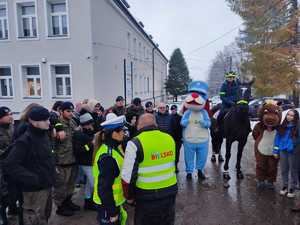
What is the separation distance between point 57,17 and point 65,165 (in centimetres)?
1104

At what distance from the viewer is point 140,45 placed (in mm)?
25359

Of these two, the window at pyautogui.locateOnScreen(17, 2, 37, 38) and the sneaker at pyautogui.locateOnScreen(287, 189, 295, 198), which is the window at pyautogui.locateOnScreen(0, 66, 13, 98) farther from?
the sneaker at pyautogui.locateOnScreen(287, 189, 295, 198)

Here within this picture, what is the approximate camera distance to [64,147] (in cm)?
420

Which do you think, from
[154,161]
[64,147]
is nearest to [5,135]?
[64,147]

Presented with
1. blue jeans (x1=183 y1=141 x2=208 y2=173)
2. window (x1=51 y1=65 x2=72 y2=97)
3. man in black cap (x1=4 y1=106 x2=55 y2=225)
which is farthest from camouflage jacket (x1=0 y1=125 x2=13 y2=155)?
window (x1=51 y1=65 x2=72 y2=97)

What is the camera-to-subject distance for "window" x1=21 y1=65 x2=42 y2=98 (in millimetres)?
13570

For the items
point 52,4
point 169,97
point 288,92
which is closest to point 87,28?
point 52,4

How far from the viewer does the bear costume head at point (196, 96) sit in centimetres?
554

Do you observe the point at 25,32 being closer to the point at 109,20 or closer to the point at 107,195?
the point at 109,20

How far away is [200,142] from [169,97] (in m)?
41.1

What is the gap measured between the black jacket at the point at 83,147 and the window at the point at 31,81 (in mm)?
10418

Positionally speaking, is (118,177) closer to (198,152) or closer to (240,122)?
(198,152)

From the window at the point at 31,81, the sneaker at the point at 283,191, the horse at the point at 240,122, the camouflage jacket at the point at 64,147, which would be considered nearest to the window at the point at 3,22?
the window at the point at 31,81

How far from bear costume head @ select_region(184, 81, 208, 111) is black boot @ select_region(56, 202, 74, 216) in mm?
3196
